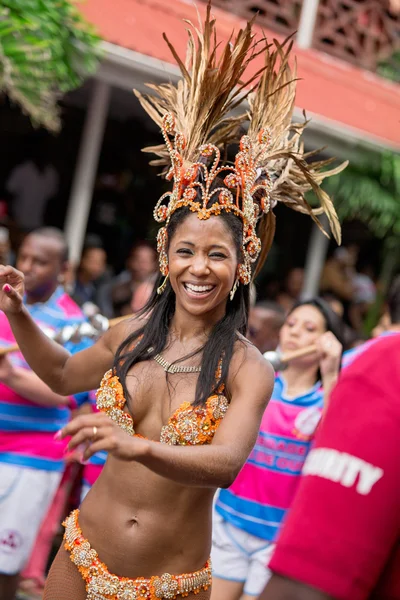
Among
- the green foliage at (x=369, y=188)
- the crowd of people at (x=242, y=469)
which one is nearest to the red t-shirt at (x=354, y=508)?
the crowd of people at (x=242, y=469)

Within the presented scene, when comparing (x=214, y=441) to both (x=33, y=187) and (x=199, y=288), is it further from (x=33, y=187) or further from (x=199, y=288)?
(x=33, y=187)

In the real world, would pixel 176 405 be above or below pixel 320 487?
below

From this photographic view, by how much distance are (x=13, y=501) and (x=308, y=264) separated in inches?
308

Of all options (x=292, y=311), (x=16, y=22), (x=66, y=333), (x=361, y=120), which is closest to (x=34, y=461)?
(x=66, y=333)

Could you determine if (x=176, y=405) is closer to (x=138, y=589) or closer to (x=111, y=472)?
(x=111, y=472)

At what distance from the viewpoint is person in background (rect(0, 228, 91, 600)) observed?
4.66 meters

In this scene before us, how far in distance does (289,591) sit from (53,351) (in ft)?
6.27

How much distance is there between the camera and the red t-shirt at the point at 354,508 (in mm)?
1403

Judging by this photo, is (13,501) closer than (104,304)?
Yes

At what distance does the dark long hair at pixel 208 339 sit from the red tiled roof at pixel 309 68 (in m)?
4.88

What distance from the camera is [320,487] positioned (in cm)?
145

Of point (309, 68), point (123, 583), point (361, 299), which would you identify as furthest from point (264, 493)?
point (361, 299)

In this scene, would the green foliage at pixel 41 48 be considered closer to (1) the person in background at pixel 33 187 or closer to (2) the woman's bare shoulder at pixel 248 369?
(2) the woman's bare shoulder at pixel 248 369

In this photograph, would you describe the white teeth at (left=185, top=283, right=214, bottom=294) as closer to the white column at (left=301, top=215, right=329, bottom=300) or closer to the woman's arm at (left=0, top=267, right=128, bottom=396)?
the woman's arm at (left=0, top=267, right=128, bottom=396)
